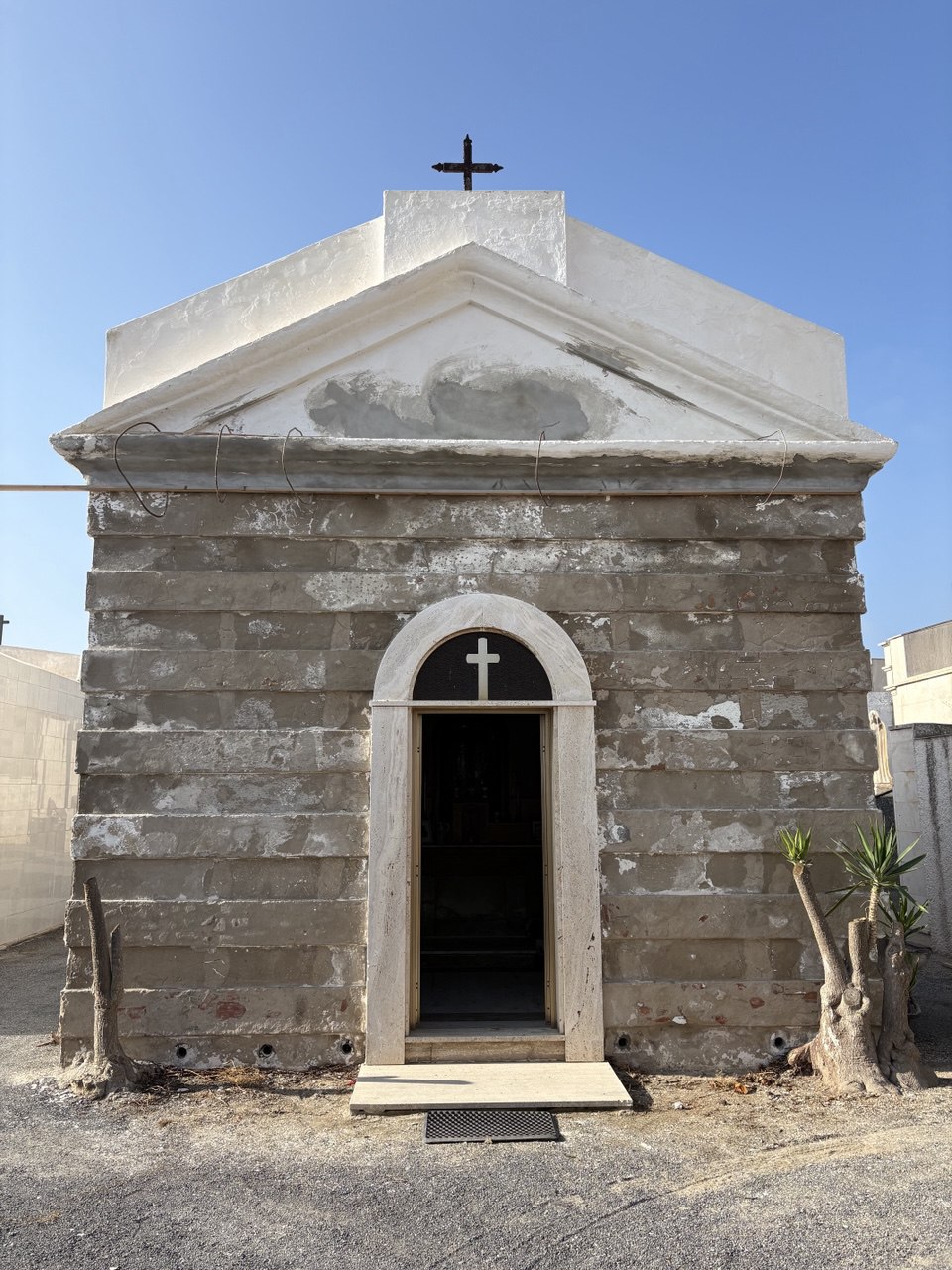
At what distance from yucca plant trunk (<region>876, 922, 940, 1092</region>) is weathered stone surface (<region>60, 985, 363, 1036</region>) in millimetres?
3197

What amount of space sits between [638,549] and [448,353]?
6.45 ft

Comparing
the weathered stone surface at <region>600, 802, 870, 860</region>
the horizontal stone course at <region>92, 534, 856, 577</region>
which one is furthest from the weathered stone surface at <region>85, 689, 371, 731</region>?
the weathered stone surface at <region>600, 802, 870, 860</region>

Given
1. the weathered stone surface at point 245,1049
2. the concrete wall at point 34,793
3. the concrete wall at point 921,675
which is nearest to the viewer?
the weathered stone surface at point 245,1049

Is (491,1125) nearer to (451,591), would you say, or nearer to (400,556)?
(451,591)

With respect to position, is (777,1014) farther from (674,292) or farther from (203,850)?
(674,292)

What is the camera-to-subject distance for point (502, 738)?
10781mm

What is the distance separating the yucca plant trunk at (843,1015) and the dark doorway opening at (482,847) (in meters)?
3.44

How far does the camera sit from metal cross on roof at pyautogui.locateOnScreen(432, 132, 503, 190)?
7688 millimetres

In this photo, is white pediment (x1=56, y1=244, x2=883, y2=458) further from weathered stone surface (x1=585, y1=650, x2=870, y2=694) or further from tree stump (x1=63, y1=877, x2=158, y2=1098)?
tree stump (x1=63, y1=877, x2=158, y2=1098)

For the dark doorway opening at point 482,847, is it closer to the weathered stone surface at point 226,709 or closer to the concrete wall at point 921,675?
the weathered stone surface at point 226,709

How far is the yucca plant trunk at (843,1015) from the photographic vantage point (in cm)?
560

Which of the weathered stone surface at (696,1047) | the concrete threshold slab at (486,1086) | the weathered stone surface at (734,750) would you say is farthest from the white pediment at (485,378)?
the concrete threshold slab at (486,1086)

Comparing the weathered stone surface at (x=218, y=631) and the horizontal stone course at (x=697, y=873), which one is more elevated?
the weathered stone surface at (x=218, y=631)

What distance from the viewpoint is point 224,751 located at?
6238 mm
